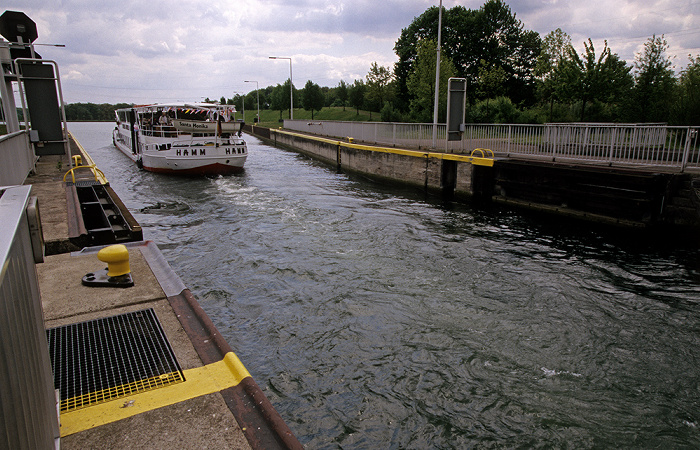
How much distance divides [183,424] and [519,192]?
1577 cm

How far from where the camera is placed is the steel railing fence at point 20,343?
5.16ft

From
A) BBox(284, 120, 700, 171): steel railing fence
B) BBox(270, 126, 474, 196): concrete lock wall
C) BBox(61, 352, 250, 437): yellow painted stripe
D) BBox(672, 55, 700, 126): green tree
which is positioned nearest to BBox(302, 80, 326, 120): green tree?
BBox(270, 126, 474, 196): concrete lock wall

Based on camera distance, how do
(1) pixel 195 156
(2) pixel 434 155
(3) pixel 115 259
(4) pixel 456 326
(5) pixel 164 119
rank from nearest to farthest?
1. (3) pixel 115 259
2. (4) pixel 456 326
3. (2) pixel 434 155
4. (1) pixel 195 156
5. (5) pixel 164 119

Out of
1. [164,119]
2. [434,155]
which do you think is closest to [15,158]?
[434,155]

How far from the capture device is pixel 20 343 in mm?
1854

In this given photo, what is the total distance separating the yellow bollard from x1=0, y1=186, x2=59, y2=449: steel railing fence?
3.45 metres

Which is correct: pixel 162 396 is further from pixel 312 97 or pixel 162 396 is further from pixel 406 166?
pixel 312 97

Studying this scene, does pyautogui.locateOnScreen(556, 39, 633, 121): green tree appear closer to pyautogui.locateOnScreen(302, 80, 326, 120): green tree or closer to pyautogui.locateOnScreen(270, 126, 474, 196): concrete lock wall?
pyautogui.locateOnScreen(270, 126, 474, 196): concrete lock wall

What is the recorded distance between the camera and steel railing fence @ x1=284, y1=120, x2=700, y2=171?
13.6m

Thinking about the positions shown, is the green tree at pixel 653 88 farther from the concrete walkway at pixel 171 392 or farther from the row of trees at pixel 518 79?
the concrete walkway at pixel 171 392

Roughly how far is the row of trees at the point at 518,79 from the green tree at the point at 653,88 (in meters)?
0.05

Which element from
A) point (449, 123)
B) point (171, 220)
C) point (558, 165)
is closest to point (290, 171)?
point (449, 123)

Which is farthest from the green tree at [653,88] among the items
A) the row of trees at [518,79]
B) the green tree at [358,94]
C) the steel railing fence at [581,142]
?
the green tree at [358,94]

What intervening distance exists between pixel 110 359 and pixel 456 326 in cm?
497
